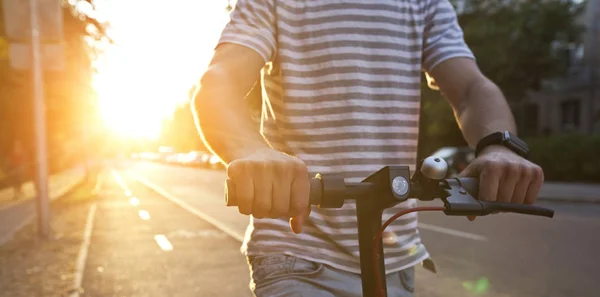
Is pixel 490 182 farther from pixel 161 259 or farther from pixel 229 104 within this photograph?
pixel 161 259

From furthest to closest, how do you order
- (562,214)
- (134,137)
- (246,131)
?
(134,137), (562,214), (246,131)

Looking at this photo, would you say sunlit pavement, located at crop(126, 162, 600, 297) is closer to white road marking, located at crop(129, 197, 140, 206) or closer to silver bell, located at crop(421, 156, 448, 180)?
white road marking, located at crop(129, 197, 140, 206)

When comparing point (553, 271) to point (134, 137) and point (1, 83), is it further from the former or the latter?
point (134, 137)

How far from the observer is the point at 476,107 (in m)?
1.61

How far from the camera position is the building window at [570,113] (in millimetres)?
26359

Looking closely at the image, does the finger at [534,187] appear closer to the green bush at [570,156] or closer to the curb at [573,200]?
the curb at [573,200]

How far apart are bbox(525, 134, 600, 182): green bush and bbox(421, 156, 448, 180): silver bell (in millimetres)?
19865

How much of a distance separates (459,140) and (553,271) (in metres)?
24.1

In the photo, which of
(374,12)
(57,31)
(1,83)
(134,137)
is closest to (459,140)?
(1,83)

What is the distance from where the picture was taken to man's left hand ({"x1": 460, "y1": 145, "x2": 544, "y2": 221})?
49.3 inches

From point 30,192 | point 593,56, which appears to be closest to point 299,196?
point 30,192

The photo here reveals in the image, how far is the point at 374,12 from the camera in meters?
1.65

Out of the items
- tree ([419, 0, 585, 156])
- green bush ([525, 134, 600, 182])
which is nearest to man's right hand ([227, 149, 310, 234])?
green bush ([525, 134, 600, 182])

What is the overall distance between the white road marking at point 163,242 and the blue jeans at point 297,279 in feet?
18.8
